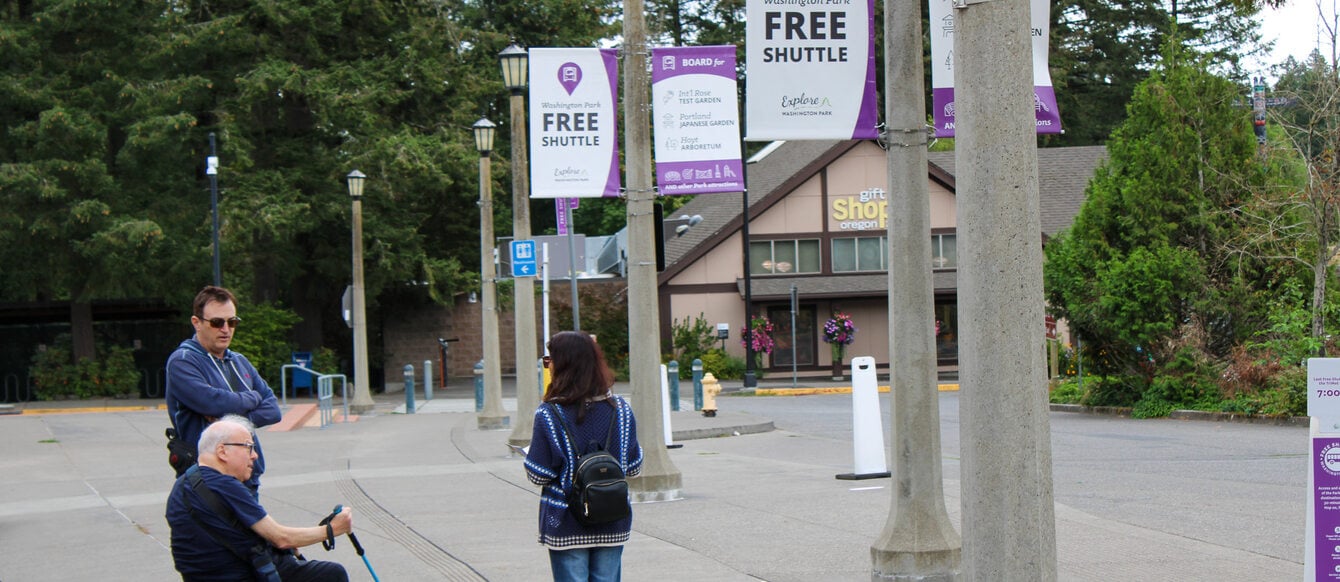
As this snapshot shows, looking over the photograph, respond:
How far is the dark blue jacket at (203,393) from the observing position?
7.39 m

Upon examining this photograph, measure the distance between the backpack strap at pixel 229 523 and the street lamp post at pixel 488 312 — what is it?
1734 centimetres

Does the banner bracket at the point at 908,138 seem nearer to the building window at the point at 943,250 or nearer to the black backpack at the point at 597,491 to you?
the black backpack at the point at 597,491

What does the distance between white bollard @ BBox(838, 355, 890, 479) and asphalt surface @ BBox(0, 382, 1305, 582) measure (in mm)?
198

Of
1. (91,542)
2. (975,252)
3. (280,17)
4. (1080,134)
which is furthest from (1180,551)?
(1080,134)

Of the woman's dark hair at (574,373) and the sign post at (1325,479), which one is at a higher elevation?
the woman's dark hair at (574,373)

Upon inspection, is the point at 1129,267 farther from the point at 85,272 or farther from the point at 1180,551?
the point at 85,272

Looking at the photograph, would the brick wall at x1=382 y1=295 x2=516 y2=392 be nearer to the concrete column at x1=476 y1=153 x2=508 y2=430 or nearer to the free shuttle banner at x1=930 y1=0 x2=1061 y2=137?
the concrete column at x1=476 y1=153 x2=508 y2=430

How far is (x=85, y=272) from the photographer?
36.6m

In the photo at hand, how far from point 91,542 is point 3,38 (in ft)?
87.6

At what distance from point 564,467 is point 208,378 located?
7.81 feet

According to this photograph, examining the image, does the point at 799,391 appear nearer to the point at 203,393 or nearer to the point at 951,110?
the point at 951,110

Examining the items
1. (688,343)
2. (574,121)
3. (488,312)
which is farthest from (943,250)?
(574,121)

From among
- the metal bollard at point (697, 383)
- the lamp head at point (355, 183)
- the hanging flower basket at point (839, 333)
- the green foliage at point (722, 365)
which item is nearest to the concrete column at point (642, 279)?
the metal bollard at point (697, 383)

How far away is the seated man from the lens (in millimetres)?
6012
